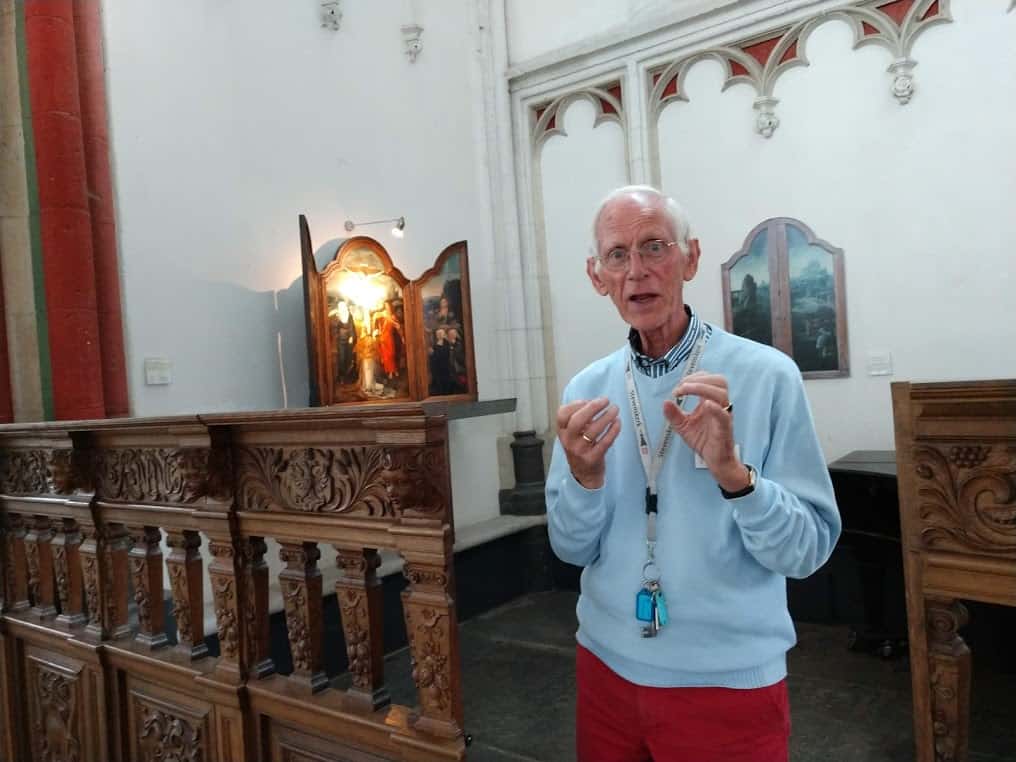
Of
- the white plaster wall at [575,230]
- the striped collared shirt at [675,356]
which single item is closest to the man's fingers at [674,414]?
the striped collared shirt at [675,356]

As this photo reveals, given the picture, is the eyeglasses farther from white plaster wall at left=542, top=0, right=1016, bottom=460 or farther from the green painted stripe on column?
white plaster wall at left=542, top=0, right=1016, bottom=460

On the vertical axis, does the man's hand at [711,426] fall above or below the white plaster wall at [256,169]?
below

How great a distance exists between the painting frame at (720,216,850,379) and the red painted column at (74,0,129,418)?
13.0 feet

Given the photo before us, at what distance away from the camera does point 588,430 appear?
4.33 ft

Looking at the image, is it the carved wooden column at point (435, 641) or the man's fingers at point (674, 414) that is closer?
the man's fingers at point (674, 414)

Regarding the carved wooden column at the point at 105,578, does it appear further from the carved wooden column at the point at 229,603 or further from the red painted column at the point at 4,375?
the red painted column at the point at 4,375

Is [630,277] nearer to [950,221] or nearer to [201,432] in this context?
[201,432]

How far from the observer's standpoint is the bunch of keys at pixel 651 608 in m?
1.35

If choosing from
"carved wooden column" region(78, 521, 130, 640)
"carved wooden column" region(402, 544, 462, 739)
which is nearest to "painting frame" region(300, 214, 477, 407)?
"carved wooden column" region(78, 521, 130, 640)

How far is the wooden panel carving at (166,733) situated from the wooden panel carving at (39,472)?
0.75 metres

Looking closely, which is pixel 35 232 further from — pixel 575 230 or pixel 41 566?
pixel 575 230

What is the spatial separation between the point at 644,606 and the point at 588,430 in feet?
1.06

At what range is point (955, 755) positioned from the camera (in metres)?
1.57

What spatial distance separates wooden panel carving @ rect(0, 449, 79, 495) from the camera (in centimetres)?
263
